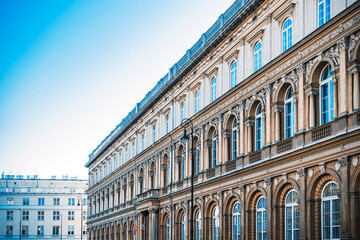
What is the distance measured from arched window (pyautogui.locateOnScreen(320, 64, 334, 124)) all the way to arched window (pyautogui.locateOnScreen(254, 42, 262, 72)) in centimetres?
738

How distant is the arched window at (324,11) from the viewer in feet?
98.2

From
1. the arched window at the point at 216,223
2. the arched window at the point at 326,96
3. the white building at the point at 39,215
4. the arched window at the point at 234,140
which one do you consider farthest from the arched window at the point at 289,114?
the white building at the point at 39,215

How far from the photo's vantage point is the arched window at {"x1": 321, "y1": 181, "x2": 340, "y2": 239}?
28.4 meters

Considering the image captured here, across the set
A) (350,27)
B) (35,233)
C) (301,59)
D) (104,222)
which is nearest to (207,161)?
(301,59)

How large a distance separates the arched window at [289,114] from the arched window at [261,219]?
488 centimetres

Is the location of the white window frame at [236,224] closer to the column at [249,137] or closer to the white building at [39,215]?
the column at [249,137]

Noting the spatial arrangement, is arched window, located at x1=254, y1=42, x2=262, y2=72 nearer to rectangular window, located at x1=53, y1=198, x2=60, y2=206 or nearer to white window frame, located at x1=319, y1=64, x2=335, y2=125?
white window frame, located at x1=319, y1=64, x2=335, y2=125

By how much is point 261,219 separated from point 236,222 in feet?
13.5

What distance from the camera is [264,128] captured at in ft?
119

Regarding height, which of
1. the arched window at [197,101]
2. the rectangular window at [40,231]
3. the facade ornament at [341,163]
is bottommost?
the rectangular window at [40,231]

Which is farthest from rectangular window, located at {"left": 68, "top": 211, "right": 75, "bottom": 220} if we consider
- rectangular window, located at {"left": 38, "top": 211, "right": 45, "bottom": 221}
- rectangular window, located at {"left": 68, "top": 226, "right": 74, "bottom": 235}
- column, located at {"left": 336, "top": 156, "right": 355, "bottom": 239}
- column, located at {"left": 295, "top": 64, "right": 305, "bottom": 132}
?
column, located at {"left": 336, "top": 156, "right": 355, "bottom": 239}

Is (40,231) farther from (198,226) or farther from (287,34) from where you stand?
(287,34)

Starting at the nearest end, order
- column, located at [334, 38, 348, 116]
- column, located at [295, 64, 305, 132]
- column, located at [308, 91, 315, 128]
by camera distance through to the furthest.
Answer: column, located at [334, 38, 348, 116] → column, located at [308, 91, 315, 128] → column, located at [295, 64, 305, 132]

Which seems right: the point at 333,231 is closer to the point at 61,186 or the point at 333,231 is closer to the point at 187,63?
the point at 187,63
